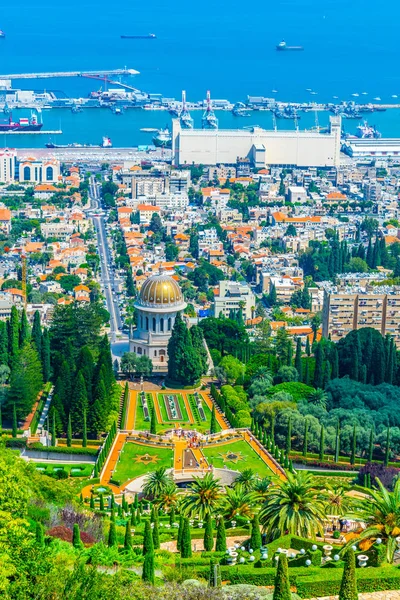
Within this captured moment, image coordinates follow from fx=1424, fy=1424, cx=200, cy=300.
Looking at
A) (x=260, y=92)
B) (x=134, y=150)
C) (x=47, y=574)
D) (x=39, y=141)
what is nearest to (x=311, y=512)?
(x=47, y=574)

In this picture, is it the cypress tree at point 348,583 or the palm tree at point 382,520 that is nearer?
the cypress tree at point 348,583

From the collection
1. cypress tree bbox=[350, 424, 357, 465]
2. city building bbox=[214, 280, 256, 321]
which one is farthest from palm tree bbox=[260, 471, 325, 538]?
city building bbox=[214, 280, 256, 321]

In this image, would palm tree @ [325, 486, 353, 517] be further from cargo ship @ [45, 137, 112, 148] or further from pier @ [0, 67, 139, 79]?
pier @ [0, 67, 139, 79]

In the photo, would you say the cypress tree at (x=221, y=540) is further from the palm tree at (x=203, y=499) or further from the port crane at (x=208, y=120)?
the port crane at (x=208, y=120)

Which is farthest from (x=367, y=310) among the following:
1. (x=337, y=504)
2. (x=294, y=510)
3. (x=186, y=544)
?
(x=186, y=544)

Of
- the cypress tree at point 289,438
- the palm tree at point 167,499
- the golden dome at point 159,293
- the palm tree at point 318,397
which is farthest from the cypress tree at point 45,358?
the palm tree at point 167,499

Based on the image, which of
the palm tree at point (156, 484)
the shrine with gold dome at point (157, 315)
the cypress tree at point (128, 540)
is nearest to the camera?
the cypress tree at point (128, 540)

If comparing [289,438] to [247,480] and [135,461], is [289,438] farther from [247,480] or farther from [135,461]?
[247,480]
